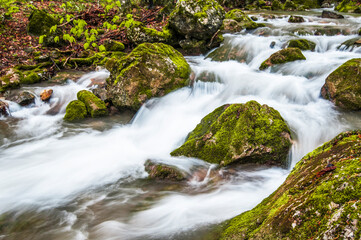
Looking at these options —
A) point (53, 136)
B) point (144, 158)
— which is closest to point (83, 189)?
point (144, 158)

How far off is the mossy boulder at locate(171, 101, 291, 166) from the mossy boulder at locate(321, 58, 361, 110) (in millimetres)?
2358

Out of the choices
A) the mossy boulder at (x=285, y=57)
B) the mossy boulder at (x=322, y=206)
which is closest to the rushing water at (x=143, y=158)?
the mossy boulder at (x=285, y=57)

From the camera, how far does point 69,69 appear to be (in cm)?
1088

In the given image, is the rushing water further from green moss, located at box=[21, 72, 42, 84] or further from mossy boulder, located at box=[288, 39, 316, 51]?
green moss, located at box=[21, 72, 42, 84]

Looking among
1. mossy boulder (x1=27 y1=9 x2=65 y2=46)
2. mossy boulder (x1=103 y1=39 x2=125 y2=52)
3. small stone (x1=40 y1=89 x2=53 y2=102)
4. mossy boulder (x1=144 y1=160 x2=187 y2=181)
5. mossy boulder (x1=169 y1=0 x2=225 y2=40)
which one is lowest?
mossy boulder (x1=144 y1=160 x2=187 y2=181)

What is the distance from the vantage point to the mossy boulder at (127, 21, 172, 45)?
11617 millimetres

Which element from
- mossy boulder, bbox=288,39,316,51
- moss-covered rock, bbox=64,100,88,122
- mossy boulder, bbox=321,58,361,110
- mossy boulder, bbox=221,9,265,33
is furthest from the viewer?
mossy boulder, bbox=221,9,265,33

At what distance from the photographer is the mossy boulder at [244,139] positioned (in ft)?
14.3

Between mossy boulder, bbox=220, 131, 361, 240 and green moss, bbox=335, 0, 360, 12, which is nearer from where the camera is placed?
mossy boulder, bbox=220, 131, 361, 240

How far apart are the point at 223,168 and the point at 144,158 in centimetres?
190

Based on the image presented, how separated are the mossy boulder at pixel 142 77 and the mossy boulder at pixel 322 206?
5.89m

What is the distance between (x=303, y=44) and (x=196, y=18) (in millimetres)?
4811

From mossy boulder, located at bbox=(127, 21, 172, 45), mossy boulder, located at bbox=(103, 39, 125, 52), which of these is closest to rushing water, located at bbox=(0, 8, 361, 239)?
mossy boulder, located at bbox=(103, 39, 125, 52)

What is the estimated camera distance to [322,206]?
1583mm
